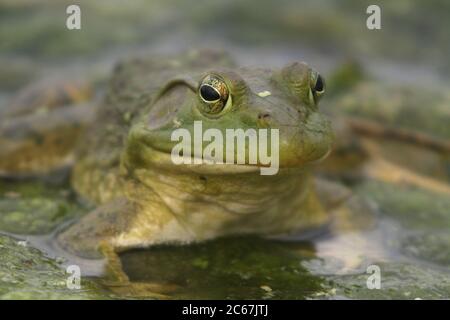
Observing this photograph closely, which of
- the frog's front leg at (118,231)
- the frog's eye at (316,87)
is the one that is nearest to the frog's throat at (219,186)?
the frog's front leg at (118,231)

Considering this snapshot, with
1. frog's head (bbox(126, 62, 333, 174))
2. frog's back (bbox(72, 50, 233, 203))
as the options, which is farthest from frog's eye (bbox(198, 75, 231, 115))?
frog's back (bbox(72, 50, 233, 203))

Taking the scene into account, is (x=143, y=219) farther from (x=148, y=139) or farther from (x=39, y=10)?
(x=39, y=10)

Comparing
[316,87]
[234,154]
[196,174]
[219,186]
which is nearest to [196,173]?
[196,174]

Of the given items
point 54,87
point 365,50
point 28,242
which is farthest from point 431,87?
point 28,242

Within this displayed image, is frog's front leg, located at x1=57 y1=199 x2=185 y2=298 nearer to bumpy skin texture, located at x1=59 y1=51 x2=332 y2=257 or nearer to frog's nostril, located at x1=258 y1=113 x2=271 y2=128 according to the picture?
bumpy skin texture, located at x1=59 y1=51 x2=332 y2=257

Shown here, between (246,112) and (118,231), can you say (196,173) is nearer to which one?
(246,112)

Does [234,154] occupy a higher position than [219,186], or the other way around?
[234,154]

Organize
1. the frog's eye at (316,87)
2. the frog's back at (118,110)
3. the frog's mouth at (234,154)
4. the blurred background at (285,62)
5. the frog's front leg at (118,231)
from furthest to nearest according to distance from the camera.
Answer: the frog's back at (118,110) < the frog's front leg at (118,231) < the frog's eye at (316,87) < the blurred background at (285,62) < the frog's mouth at (234,154)

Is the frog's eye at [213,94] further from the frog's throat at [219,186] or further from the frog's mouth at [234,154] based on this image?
the frog's throat at [219,186]
